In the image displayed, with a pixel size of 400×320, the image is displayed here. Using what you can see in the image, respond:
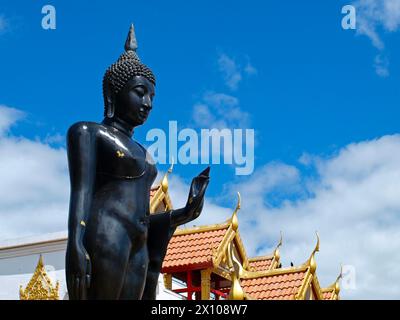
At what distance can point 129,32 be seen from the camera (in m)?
5.70

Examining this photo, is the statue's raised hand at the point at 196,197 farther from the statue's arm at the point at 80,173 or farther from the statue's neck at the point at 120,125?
the statue's arm at the point at 80,173

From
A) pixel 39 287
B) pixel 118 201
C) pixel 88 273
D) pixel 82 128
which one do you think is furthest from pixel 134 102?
pixel 39 287

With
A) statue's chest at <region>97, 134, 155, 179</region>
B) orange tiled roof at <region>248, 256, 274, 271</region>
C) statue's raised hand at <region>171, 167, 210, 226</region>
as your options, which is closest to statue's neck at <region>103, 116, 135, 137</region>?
statue's chest at <region>97, 134, 155, 179</region>

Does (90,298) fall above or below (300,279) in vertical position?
below

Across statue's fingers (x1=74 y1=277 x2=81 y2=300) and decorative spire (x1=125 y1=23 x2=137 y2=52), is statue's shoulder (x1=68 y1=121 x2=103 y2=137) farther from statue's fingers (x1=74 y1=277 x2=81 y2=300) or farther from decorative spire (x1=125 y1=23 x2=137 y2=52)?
statue's fingers (x1=74 y1=277 x2=81 y2=300)

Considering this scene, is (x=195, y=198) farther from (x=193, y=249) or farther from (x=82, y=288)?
(x=193, y=249)

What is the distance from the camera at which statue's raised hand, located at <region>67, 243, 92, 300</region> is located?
4.70 metres

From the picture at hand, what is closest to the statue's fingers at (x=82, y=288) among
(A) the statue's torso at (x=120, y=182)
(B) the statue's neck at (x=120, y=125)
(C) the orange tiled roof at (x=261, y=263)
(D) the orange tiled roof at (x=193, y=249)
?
(A) the statue's torso at (x=120, y=182)

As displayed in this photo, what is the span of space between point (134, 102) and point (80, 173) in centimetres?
64

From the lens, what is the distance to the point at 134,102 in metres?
5.35

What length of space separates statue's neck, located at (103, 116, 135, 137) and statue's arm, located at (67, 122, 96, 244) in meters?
0.25

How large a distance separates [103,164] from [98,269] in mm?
679
